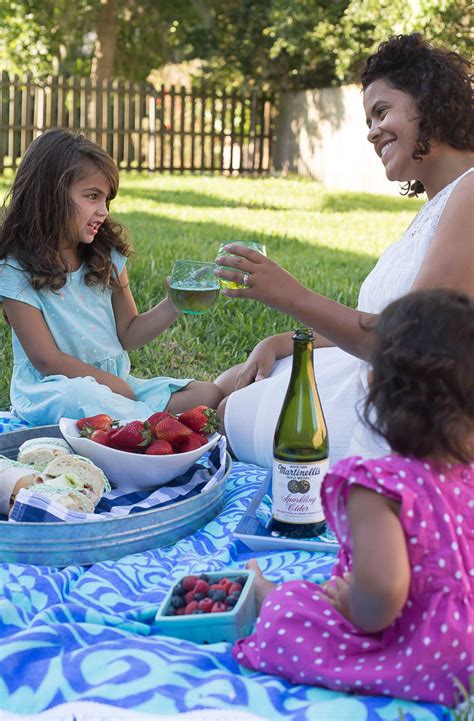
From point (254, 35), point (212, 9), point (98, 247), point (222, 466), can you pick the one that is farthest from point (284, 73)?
point (222, 466)

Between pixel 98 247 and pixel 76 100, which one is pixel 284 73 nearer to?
pixel 76 100

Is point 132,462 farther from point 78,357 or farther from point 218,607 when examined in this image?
point 78,357

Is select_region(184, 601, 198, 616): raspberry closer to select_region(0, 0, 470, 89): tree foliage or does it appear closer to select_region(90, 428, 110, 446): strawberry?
select_region(90, 428, 110, 446): strawberry

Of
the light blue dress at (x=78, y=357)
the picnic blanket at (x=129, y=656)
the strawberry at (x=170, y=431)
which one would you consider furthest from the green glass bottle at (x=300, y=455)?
the light blue dress at (x=78, y=357)

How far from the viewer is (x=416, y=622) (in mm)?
1946

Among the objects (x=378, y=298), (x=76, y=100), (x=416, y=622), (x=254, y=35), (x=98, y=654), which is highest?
(x=254, y=35)

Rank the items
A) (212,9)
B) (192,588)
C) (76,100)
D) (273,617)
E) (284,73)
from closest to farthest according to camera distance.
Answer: (273,617), (192,588), (76,100), (284,73), (212,9)

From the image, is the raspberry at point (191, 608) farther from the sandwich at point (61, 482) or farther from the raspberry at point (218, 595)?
the sandwich at point (61, 482)

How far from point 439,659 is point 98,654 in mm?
753

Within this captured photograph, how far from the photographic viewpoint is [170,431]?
10.1ft

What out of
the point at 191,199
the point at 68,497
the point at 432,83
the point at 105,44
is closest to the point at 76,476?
the point at 68,497

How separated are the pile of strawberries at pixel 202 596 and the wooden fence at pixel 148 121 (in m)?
14.3

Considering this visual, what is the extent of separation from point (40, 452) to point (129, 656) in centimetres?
104

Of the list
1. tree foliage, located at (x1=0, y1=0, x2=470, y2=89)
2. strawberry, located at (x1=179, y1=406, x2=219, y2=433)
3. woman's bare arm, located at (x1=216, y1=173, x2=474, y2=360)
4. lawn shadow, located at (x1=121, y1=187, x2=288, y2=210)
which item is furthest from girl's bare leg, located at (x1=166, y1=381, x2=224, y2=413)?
tree foliage, located at (x1=0, y1=0, x2=470, y2=89)
